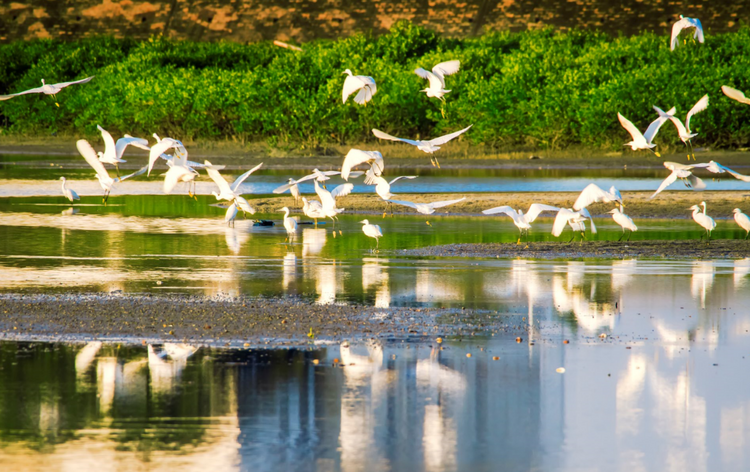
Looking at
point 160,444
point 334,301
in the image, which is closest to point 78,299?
point 334,301

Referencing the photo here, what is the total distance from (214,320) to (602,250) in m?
7.33

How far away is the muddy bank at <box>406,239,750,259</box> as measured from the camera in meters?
15.7

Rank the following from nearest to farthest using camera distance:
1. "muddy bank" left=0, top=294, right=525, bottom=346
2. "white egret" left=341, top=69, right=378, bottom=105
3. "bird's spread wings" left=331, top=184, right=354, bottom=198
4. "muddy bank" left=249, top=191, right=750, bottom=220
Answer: "muddy bank" left=0, top=294, right=525, bottom=346, "white egret" left=341, top=69, right=378, bottom=105, "bird's spread wings" left=331, top=184, right=354, bottom=198, "muddy bank" left=249, top=191, right=750, bottom=220

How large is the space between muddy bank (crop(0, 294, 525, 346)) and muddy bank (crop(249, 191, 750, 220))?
10589mm

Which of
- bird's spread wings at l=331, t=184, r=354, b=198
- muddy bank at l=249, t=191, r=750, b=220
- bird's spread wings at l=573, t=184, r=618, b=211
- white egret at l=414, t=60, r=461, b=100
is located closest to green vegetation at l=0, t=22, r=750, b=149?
muddy bank at l=249, t=191, r=750, b=220

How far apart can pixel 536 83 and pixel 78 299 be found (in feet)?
102

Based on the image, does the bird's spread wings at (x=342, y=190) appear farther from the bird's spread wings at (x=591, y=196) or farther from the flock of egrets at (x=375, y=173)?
the bird's spread wings at (x=591, y=196)

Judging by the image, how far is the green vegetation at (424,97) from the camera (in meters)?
38.6

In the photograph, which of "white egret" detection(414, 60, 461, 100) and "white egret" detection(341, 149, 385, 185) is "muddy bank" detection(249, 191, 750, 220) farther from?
"white egret" detection(341, 149, 385, 185)

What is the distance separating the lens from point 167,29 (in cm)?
6147

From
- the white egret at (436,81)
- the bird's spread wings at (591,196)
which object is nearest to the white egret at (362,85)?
the white egret at (436,81)

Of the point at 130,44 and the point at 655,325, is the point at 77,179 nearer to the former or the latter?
the point at 655,325

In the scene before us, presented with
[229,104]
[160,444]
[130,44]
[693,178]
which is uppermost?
[130,44]

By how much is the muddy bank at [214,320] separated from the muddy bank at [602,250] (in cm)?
466
